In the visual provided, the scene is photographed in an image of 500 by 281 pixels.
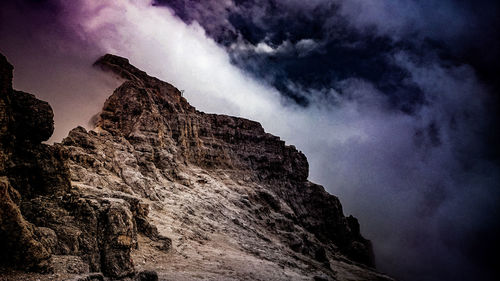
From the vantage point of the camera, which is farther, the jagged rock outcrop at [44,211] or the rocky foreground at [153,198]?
the rocky foreground at [153,198]

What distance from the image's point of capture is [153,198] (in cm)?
3884

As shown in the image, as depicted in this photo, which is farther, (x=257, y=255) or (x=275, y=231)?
(x=275, y=231)

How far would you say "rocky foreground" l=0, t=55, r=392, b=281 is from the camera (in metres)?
12.5

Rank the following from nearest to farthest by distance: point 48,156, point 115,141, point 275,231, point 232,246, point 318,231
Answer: point 48,156 → point 232,246 → point 115,141 → point 275,231 → point 318,231

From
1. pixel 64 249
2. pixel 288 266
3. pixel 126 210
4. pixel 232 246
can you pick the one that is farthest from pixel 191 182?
pixel 64 249

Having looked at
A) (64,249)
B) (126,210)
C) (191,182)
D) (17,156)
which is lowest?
(64,249)

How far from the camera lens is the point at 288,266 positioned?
124ft

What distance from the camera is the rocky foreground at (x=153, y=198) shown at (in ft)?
40.9

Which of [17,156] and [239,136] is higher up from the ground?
[239,136]

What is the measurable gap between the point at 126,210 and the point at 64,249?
4427 mm

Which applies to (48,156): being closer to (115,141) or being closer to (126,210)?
(126,210)

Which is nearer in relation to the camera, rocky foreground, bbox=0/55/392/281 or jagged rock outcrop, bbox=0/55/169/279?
jagged rock outcrop, bbox=0/55/169/279

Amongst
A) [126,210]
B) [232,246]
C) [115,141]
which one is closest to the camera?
[126,210]

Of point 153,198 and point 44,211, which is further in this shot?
point 153,198
